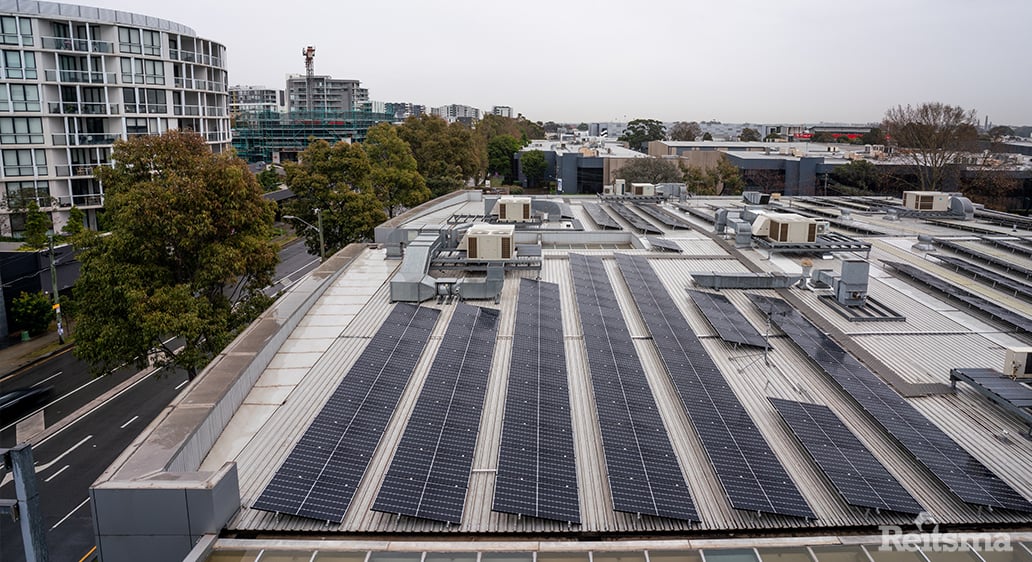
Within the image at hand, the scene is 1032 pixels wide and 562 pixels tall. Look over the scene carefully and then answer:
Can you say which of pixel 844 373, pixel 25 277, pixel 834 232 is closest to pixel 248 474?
pixel 844 373

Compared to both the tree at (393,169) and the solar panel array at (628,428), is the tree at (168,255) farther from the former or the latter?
the tree at (393,169)

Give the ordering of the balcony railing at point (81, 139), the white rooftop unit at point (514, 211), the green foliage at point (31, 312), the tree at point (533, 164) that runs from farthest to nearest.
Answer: the tree at point (533, 164)
the balcony railing at point (81, 139)
the white rooftop unit at point (514, 211)
the green foliage at point (31, 312)

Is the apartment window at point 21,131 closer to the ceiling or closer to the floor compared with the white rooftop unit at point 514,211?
closer to the ceiling

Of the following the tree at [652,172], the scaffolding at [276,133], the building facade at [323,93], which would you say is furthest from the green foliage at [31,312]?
the building facade at [323,93]

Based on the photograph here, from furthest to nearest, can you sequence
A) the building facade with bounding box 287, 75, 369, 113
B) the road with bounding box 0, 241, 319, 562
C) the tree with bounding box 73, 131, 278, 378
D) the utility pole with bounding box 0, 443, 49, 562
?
the building facade with bounding box 287, 75, 369, 113 → the tree with bounding box 73, 131, 278, 378 → the road with bounding box 0, 241, 319, 562 → the utility pole with bounding box 0, 443, 49, 562

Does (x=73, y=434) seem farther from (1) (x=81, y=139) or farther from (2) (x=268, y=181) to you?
(2) (x=268, y=181)

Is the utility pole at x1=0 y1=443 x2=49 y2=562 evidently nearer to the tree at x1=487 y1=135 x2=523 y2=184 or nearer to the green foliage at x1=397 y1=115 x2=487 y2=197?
the green foliage at x1=397 y1=115 x2=487 y2=197

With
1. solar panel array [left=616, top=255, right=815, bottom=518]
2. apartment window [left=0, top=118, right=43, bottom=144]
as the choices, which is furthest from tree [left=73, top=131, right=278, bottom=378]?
apartment window [left=0, top=118, right=43, bottom=144]
